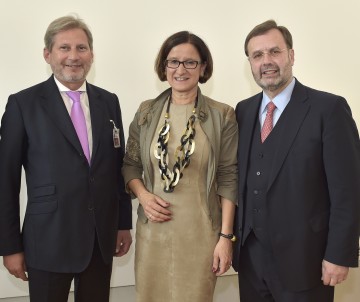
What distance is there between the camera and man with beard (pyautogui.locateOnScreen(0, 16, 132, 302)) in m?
1.91

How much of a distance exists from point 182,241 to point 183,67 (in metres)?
0.85

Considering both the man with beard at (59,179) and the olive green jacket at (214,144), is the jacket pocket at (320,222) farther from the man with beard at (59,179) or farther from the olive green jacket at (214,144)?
the man with beard at (59,179)

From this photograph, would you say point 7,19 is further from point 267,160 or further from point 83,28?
point 267,160

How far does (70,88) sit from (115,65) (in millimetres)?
1196

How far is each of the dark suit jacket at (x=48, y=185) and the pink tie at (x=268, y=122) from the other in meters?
0.81

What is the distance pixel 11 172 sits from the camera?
6.32 feet

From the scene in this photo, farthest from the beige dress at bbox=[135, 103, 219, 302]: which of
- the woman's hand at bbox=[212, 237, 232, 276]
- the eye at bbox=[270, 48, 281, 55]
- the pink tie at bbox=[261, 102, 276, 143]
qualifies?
the eye at bbox=[270, 48, 281, 55]

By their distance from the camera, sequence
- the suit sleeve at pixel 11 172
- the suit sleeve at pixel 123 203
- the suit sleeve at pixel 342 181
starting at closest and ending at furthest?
the suit sleeve at pixel 342 181
the suit sleeve at pixel 11 172
the suit sleeve at pixel 123 203

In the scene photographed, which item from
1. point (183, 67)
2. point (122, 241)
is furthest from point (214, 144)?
point (122, 241)

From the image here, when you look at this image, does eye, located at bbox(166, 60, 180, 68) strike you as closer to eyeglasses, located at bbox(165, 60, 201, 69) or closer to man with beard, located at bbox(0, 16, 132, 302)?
eyeglasses, located at bbox(165, 60, 201, 69)

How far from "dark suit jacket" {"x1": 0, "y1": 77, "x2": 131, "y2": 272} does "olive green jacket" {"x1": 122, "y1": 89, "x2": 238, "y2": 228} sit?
238 mm

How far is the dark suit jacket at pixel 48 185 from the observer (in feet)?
6.24

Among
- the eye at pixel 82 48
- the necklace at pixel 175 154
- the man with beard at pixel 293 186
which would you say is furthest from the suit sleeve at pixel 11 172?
the man with beard at pixel 293 186

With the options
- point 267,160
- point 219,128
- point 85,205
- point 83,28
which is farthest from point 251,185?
point 83,28
